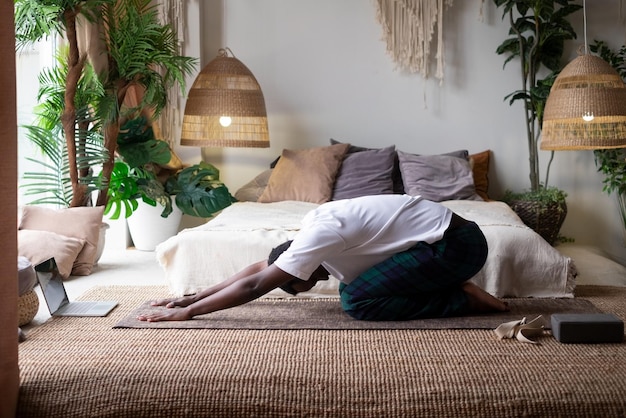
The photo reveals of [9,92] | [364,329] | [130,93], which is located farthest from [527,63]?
[9,92]

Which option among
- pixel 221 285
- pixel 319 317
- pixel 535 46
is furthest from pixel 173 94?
pixel 319 317

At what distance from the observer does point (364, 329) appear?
311 centimetres

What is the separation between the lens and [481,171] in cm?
564

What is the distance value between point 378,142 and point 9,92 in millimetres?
3822

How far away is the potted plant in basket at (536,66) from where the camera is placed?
17.5ft

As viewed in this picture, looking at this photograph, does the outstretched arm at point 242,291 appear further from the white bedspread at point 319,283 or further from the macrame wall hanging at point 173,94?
the macrame wall hanging at point 173,94

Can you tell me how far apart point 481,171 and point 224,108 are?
6.04 ft

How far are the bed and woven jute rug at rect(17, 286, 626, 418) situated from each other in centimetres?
75

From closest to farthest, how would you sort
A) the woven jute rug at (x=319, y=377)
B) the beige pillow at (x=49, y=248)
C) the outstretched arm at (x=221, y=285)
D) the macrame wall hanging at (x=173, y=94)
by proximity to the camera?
the woven jute rug at (x=319, y=377), the outstretched arm at (x=221, y=285), the beige pillow at (x=49, y=248), the macrame wall hanging at (x=173, y=94)

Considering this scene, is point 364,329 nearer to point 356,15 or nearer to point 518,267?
point 518,267

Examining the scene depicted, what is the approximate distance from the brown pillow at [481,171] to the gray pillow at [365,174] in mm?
604

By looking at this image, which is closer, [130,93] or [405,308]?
[405,308]

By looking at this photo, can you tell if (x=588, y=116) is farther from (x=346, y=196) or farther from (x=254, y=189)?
(x=254, y=189)

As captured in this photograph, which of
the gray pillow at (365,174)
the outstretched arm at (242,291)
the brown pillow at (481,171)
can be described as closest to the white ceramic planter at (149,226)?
the gray pillow at (365,174)
